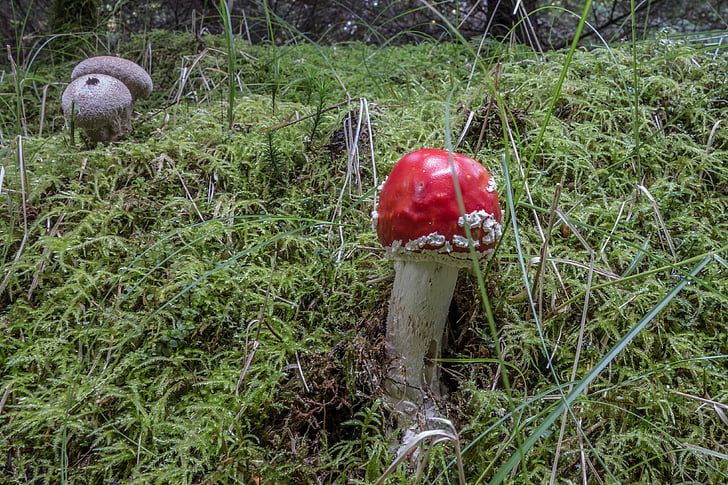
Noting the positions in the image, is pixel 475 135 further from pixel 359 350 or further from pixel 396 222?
pixel 359 350

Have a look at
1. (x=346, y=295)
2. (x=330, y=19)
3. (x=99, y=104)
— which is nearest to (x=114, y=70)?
(x=99, y=104)

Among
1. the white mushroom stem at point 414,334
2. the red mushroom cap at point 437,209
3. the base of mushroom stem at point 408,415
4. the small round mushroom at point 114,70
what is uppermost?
the small round mushroom at point 114,70

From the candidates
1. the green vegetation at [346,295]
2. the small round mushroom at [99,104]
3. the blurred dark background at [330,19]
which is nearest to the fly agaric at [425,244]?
the green vegetation at [346,295]

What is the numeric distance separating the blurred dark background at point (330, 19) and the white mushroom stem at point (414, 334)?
99.9 inches

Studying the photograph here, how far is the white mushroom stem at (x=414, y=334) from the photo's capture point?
155 cm

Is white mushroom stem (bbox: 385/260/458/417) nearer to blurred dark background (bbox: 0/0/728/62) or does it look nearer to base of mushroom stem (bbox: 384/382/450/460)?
base of mushroom stem (bbox: 384/382/450/460)

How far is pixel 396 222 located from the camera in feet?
4.51

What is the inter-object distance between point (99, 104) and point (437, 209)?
190cm

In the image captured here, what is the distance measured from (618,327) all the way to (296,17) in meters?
5.69

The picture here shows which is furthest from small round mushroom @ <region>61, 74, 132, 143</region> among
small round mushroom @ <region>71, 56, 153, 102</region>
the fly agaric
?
the fly agaric

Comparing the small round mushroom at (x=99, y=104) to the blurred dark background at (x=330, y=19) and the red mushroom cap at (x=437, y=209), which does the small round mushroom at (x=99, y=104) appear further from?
the red mushroom cap at (x=437, y=209)

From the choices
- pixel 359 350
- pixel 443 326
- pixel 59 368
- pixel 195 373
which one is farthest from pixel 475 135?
pixel 59 368

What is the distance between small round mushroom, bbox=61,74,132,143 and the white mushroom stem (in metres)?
1.75

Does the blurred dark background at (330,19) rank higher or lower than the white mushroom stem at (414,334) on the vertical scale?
higher
